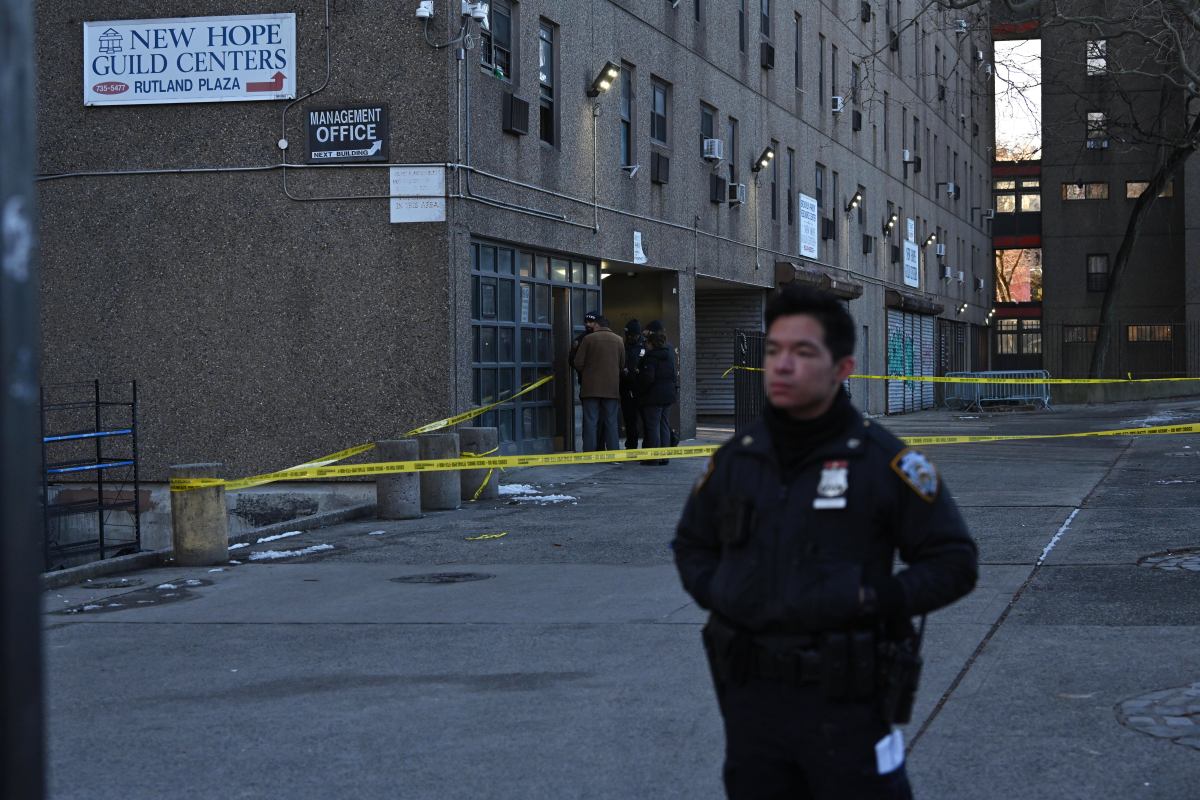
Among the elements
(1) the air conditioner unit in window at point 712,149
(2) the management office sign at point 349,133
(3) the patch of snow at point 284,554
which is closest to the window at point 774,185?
(1) the air conditioner unit in window at point 712,149

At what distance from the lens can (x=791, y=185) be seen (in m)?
32.1

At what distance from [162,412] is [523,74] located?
6.17 metres

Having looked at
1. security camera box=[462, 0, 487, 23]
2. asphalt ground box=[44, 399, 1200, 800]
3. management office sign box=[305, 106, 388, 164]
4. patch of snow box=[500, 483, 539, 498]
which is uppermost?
security camera box=[462, 0, 487, 23]

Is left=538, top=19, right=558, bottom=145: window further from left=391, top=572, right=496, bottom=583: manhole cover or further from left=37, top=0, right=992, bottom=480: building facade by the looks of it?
left=391, top=572, right=496, bottom=583: manhole cover

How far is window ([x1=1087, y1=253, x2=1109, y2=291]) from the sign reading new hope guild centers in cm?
4995

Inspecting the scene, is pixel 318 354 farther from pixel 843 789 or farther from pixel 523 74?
pixel 843 789

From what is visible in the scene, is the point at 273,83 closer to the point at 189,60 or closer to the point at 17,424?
the point at 189,60

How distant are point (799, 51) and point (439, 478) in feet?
68.8

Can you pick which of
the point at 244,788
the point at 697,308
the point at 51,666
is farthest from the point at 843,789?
the point at 697,308

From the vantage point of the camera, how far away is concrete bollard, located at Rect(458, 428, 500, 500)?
1575cm

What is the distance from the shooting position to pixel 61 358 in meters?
18.1

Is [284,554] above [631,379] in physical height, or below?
below

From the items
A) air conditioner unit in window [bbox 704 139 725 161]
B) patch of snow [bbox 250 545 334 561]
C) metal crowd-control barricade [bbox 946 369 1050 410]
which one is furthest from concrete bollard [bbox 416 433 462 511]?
metal crowd-control barricade [bbox 946 369 1050 410]

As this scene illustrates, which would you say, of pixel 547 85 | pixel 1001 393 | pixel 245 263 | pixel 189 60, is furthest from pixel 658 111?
pixel 1001 393
